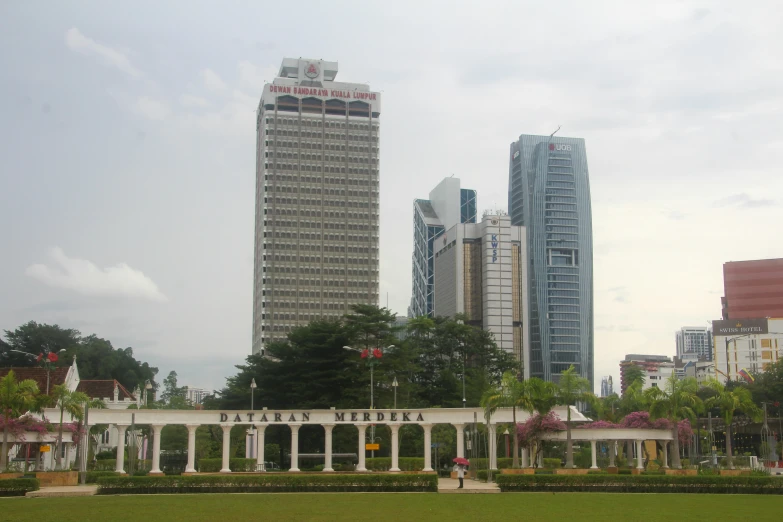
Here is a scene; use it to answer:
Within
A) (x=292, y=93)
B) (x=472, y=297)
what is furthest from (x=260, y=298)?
(x=472, y=297)

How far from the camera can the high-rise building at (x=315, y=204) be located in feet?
526

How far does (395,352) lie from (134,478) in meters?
37.3

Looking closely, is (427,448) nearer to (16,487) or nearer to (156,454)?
(156,454)

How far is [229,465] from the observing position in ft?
207

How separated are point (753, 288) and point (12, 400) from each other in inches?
4985

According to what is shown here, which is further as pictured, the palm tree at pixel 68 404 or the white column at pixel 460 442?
the white column at pixel 460 442

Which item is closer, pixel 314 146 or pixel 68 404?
pixel 68 404

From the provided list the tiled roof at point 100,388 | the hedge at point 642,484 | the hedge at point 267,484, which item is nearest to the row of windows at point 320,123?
the tiled roof at point 100,388

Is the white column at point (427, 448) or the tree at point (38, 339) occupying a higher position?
the tree at point (38, 339)

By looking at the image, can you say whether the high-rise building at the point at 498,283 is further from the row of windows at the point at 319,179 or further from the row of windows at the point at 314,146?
the row of windows at the point at 314,146

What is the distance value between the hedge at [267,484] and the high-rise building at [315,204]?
4491 inches

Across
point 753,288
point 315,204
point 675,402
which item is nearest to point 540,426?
point 675,402

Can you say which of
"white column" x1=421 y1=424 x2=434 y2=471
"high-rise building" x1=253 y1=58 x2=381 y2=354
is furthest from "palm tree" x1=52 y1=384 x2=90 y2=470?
"high-rise building" x1=253 y1=58 x2=381 y2=354

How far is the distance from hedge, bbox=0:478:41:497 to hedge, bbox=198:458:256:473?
20246mm
